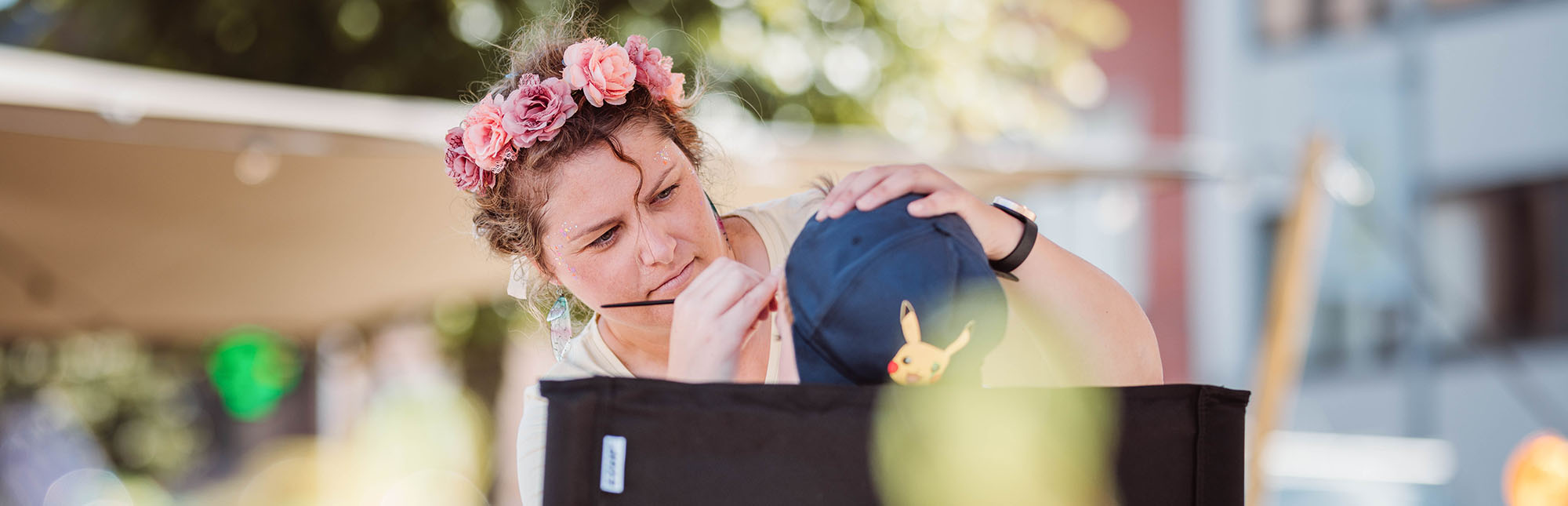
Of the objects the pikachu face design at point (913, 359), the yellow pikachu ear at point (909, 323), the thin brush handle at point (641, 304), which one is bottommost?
the pikachu face design at point (913, 359)

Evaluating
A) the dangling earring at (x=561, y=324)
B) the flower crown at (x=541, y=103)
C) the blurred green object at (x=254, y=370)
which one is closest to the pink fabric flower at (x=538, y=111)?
the flower crown at (x=541, y=103)

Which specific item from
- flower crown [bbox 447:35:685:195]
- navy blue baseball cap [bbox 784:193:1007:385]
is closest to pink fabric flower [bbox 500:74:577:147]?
flower crown [bbox 447:35:685:195]

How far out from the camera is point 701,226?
4.10ft

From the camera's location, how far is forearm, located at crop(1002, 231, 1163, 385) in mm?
1038

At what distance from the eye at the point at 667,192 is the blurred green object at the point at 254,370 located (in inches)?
222

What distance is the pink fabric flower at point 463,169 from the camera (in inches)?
49.6

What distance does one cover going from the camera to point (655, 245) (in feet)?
3.88

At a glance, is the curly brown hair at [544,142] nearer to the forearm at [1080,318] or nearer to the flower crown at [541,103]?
the flower crown at [541,103]

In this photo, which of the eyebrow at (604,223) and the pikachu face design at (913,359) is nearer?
the pikachu face design at (913,359)

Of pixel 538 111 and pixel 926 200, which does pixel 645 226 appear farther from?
pixel 926 200

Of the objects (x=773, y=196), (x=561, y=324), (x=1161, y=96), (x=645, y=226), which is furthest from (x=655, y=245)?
(x=1161, y=96)

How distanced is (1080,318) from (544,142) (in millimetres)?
517

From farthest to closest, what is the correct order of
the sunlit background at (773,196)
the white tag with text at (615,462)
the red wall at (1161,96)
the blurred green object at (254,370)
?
the red wall at (1161,96) → the blurred green object at (254,370) → the sunlit background at (773,196) → the white tag with text at (615,462)

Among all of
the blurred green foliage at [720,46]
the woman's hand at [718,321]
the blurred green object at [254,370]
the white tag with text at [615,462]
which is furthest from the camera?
the blurred green object at [254,370]
